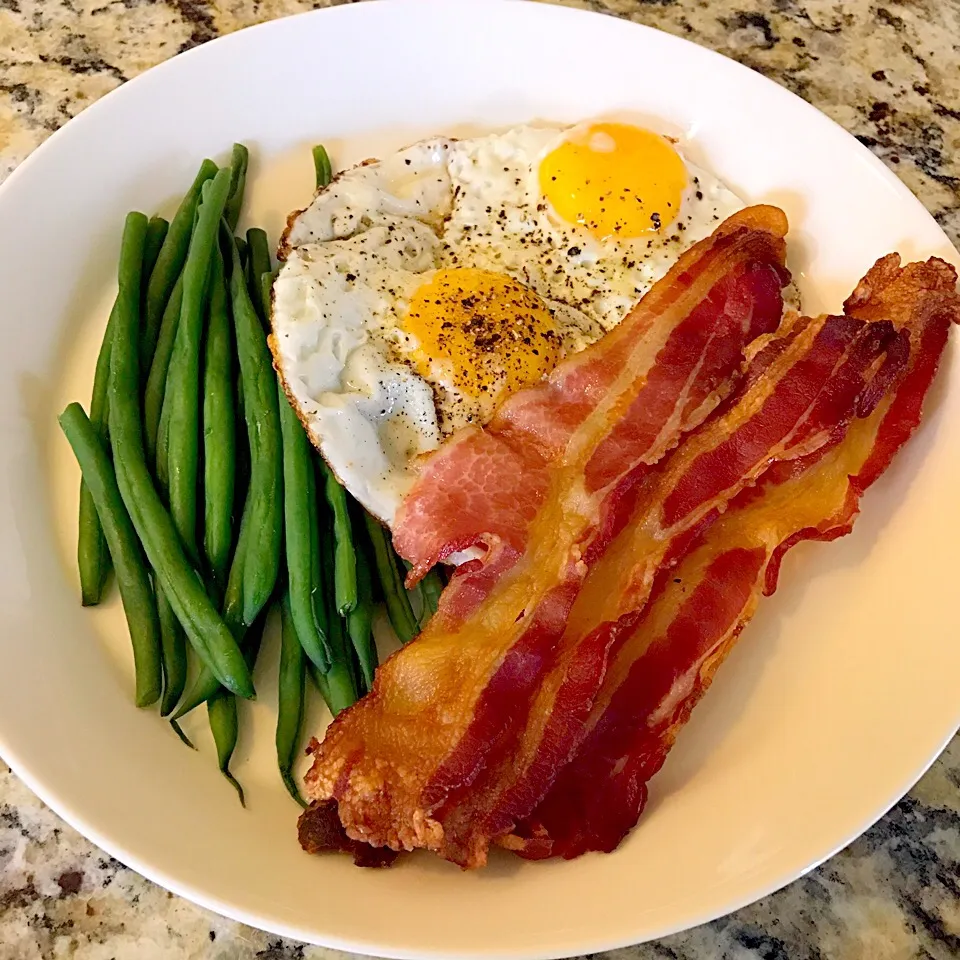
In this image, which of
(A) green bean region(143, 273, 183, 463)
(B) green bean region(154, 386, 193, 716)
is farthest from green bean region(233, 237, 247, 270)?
(B) green bean region(154, 386, 193, 716)

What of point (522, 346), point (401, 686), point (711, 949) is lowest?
point (711, 949)

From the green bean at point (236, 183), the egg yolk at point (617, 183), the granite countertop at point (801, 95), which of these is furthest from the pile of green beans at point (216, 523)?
the egg yolk at point (617, 183)

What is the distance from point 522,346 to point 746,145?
3.81 feet

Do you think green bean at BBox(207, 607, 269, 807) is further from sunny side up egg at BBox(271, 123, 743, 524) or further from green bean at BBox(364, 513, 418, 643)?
sunny side up egg at BBox(271, 123, 743, 524)

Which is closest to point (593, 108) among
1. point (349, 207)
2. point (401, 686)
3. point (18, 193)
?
point (349, 207)

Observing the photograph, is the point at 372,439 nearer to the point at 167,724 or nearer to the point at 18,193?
the point at 167,724

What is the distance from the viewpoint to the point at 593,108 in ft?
10.7

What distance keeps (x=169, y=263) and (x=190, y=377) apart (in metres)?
0.49

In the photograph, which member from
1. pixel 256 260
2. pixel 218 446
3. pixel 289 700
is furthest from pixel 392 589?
pixel 256 260

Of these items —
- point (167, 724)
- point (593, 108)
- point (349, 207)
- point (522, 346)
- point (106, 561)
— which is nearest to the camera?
point (167, 724)

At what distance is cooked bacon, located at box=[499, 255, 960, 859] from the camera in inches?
82.4

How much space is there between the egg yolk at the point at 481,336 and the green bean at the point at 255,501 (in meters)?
0.46

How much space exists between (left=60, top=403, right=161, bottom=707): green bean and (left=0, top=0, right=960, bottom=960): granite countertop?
437mm

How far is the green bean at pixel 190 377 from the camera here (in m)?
2.47
